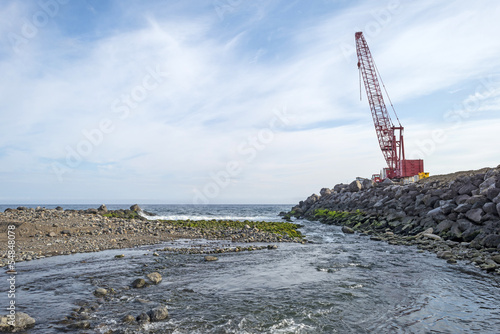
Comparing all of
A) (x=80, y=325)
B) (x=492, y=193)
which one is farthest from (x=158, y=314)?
(x=492, y=193)

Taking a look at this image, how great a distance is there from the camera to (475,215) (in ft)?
66.1

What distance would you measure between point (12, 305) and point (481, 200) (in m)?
26.3

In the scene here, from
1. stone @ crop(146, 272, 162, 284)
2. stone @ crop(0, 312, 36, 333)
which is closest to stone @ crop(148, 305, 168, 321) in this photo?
stone @ crop(0, 312, 36, 333)

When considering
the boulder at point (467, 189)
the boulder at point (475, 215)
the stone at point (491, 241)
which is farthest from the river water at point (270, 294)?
the boulder at point (467, 189)

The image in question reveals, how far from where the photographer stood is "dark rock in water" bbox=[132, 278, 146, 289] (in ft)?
37.1

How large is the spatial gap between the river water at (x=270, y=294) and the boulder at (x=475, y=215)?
5.76 m

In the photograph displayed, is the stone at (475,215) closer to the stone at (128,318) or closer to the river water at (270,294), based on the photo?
the river water at (270,294)

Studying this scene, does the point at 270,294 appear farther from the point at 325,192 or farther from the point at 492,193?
the point at 325,192

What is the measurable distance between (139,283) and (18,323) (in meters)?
4.08

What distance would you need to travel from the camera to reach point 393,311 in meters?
9.28

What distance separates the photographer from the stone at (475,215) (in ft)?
65.2

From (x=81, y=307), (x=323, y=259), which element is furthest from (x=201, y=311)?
(x=323, y=259)

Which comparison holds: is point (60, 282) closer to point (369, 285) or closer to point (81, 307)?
point (81, 307)

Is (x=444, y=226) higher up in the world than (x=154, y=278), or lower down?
higher up
